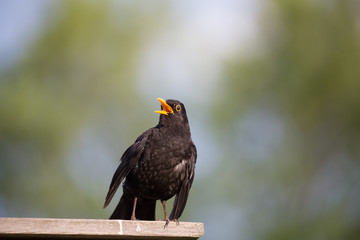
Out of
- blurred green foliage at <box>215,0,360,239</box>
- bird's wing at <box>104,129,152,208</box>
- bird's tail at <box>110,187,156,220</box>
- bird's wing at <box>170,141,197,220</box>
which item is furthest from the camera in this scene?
blurred green foliage at <box>215,0,360,239</box>

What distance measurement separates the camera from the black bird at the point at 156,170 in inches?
246

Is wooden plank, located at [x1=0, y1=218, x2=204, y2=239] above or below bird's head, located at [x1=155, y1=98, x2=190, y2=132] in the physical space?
below

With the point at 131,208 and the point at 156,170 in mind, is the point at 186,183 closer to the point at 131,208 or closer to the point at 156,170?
the point at 156,170

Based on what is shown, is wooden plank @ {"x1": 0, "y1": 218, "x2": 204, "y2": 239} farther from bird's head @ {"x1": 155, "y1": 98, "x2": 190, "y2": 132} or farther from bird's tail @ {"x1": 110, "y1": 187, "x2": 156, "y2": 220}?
bird's head @ {"x1": 155, "y1": 98, "x2": 190, "y2": 132}

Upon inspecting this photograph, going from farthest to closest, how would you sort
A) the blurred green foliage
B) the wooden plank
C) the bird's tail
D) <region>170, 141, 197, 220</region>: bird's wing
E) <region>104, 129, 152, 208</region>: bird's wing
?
the blurred green foliage → the bird's tail → <region>170, 141, 197, 220</region>: bird's wing → <region>104, 129, 152, 208</region>: bird's wing → the wooden plank

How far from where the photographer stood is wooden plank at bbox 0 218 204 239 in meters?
4.38

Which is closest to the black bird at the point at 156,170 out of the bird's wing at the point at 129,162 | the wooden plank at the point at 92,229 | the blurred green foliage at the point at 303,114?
the bird's wing at the point at 129,162

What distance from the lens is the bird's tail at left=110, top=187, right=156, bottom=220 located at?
21.4ft

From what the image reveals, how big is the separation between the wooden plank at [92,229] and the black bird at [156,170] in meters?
1.19

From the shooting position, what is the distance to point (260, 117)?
17.3 metres

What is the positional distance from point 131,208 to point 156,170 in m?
0.61

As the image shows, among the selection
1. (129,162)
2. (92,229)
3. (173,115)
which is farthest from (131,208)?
(92,229)

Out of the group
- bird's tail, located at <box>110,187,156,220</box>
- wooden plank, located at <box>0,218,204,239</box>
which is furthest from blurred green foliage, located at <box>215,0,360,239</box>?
wooden plank, located at <box>0,218,204,239</box>

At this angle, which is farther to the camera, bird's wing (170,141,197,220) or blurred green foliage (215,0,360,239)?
blurred green foliage (215,0,360,239)
